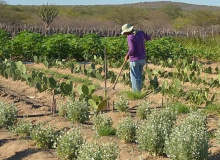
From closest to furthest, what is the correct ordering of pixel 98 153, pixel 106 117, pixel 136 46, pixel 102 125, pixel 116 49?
pixel 98 153
pixel 102 125
pixel 106 117
pixel 136 46
pixel 116 49

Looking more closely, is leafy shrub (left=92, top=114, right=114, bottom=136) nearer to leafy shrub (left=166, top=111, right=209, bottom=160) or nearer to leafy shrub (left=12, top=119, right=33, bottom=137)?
leafy shrub (left=12, top=119, right=33, bottom=137)

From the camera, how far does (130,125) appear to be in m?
6.21

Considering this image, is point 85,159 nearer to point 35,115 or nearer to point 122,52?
point 35,115

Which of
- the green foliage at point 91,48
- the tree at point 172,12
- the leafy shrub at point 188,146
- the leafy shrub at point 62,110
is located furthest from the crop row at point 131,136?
the tree at point 172,12

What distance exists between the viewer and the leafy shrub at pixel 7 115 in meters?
7.28

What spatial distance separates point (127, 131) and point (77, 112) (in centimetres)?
136

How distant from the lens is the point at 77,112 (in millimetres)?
7332

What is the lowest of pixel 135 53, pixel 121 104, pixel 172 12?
pixel 172 12

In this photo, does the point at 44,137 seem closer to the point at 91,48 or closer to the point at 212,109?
the point at 212,109

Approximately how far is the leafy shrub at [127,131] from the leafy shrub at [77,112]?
3.94 feet

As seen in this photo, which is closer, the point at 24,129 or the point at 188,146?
the point at 188,146

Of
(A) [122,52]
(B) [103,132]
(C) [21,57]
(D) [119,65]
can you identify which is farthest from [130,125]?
(C) [21,57]

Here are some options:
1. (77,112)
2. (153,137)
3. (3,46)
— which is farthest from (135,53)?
(3,46)

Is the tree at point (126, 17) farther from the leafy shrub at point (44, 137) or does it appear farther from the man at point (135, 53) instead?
the leafy shrub at point (44, 137)
